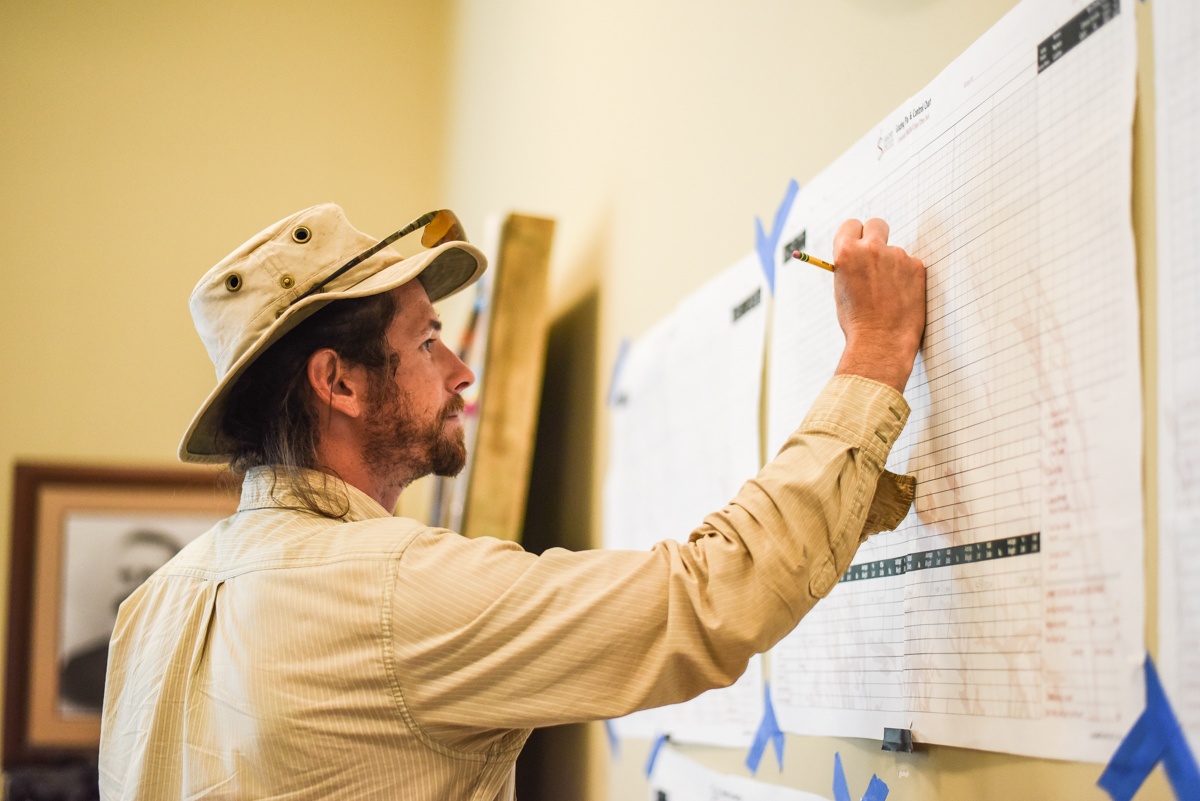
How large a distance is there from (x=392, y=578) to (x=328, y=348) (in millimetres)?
349

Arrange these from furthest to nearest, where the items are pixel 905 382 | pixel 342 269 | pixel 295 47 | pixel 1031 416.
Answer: pixel 295 47
pixel 342 269
pixel 905 382
pixel 1031 416

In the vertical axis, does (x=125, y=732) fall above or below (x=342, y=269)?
below

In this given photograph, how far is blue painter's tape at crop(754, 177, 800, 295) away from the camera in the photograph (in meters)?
1.12

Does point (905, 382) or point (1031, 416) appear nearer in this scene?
point (1031, 416)

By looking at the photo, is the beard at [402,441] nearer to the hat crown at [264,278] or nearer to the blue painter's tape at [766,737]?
the hat crown at [264,278]

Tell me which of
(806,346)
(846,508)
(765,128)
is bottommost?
(846,508)

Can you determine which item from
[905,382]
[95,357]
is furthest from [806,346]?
[95,357]

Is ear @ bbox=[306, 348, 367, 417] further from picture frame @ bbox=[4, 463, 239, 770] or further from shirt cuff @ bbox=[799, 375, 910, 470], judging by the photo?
picture frame @ bbox=[4, 463, 239, 770]

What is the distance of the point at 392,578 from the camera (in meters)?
0.88

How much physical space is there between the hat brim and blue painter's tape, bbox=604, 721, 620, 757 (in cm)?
68

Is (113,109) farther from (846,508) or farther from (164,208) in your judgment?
(846,508)

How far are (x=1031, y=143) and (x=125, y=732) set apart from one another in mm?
990

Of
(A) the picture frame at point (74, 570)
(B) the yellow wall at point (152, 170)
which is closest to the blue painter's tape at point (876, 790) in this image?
(A) the picture frame at point (74, 570)

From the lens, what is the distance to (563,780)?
1856 mm
